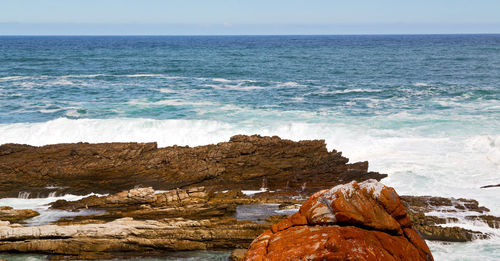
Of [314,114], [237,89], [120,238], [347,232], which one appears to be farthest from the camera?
[237,89]

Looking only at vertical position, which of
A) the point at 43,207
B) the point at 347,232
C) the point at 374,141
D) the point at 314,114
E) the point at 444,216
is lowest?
the point at 43,207

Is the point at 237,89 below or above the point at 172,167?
above

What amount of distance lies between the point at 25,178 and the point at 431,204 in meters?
13.5

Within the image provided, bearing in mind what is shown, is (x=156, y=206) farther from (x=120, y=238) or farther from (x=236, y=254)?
(x=236, y=254)

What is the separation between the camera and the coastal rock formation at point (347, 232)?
6.39 meters

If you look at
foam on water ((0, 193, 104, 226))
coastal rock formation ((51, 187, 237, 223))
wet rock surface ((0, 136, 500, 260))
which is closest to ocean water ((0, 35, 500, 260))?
wet rock surface ((0, 136, 500, 260))

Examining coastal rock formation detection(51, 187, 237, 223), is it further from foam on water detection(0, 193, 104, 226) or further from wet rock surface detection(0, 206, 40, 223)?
wet rock surface detection(0, 206, 40, 223)

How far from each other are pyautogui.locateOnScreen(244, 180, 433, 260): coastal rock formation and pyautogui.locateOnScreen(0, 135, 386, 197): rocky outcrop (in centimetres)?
861

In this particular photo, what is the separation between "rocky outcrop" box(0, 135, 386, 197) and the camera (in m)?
16.2

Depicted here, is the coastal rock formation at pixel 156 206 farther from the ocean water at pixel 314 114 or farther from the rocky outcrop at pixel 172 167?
the ocean water at pixel 314 114

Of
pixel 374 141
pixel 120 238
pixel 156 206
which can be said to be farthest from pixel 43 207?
pixel 374 141

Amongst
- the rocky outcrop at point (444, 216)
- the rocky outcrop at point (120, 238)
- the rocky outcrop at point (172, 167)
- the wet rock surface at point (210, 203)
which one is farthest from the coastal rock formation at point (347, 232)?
the rocky outcrop at point (172, 167)

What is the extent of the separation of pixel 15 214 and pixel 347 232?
10285 millimetres

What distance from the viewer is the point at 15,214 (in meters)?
13.1
